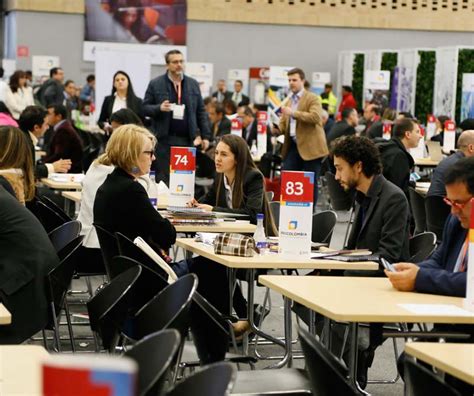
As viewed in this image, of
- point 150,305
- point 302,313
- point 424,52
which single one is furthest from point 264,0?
point 150,305

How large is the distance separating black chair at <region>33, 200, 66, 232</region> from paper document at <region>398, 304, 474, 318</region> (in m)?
3.61

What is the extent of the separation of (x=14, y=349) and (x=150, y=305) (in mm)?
734

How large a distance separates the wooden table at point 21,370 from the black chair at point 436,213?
5.39 metres

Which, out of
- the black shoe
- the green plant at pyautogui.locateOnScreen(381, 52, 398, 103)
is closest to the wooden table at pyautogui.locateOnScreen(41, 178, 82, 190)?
the black shoe

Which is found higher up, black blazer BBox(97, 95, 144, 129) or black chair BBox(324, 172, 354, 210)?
black blazer BBox(97, 95, 144, 129)

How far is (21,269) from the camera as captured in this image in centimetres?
430

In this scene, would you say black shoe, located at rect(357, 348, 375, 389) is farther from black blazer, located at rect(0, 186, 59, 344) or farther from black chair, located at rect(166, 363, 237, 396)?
black chair, located at rect(166, 363, 237, 396)

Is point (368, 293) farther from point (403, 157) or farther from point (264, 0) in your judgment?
point (264, 0)

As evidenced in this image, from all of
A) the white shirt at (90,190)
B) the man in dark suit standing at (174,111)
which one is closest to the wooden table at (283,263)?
the white shirt at (90,190)

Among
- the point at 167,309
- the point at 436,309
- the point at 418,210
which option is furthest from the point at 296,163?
the point at 167,309

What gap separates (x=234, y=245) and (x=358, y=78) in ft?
65.5

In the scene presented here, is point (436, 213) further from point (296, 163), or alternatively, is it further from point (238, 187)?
point (296, 163)

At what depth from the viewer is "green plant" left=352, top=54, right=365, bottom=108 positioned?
24203 mm

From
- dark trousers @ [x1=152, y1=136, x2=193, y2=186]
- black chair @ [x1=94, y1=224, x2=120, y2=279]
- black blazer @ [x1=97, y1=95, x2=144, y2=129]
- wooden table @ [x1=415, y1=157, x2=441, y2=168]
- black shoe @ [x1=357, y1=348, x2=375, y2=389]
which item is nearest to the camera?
black shoe @ [x1=357, y1=348, x2=375, y2=389]
